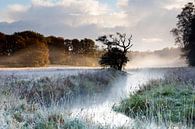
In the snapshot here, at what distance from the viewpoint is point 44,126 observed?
32.1ft

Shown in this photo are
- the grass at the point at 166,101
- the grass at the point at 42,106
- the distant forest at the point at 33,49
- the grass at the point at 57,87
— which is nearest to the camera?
the grass at the point at 42,106

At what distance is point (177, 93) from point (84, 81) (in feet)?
37.9

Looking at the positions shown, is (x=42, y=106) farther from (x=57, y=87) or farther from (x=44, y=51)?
(x=44, y=51)

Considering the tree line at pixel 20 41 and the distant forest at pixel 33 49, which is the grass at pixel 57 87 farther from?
the tree line at pixel 20 41

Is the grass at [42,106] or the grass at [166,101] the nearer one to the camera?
the grass at [42,106]

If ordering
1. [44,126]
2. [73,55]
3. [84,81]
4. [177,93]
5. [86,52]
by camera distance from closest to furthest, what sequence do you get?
1. [44,126]
2. [177,93]
3. [84,81]
4. [86,52]
5. [73,55]

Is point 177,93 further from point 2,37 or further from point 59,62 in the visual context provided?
point 59,62

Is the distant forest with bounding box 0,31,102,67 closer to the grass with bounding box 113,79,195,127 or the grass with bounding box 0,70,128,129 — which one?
the grass with bounding box 0,70,128,129

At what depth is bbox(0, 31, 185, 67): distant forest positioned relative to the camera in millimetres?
62188

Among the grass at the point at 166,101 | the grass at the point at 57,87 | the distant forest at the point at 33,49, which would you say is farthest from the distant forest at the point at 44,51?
the grass at the point at 166,101

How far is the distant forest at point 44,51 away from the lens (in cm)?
6219

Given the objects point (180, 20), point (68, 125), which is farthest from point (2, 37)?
point (68, 125)

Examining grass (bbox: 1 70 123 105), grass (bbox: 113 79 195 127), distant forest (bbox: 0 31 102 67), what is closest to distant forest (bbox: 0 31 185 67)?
distant forest (bbox: 0 31 102 67)

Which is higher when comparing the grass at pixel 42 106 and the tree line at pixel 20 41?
the tree line at pixel 20 41
